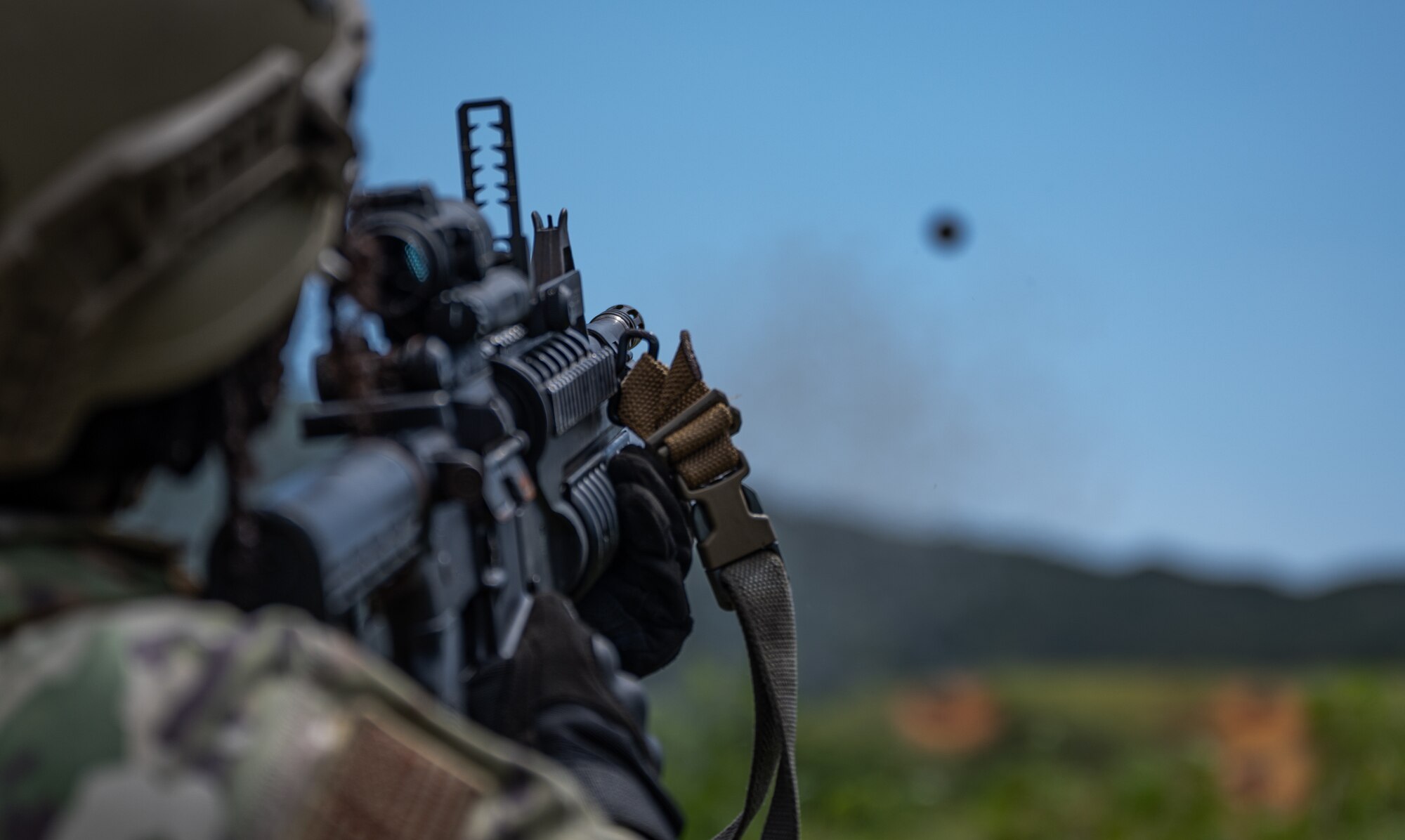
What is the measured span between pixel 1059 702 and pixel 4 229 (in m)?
9.72

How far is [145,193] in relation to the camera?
134cm

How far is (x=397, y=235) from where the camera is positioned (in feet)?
6.93

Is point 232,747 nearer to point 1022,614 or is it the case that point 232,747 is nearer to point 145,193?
point 145,193

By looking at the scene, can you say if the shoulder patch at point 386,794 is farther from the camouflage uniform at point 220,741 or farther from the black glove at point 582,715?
the black glove at point 582,715

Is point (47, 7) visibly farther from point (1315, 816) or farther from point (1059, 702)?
point (1059, 702)

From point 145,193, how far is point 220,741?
51cm

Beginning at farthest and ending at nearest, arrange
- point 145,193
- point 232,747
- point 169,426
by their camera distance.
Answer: point 169,426, point 145,193, point 232,747

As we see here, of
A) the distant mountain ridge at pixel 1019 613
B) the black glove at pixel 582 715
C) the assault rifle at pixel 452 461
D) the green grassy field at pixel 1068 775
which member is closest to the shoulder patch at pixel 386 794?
the assault rifle at pixel 452 461

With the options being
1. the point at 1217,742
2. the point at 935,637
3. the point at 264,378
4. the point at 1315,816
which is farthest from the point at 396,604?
the point at 935,637

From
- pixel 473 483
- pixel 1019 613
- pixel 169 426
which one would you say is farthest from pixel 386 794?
pixel 1019 613

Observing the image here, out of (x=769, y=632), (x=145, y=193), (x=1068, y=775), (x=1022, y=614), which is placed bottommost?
(x=1022, y=614)

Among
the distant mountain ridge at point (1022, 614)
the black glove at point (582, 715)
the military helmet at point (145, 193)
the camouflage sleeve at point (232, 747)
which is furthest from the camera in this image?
the distant mountain ridge at point (1022, 614)

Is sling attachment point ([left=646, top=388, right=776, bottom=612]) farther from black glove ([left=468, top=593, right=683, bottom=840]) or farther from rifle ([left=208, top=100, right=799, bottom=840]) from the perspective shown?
black glove ([left=468, top=593, right=683, bottom=840])

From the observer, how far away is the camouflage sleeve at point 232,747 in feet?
3.92
